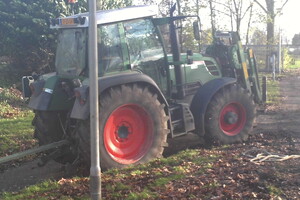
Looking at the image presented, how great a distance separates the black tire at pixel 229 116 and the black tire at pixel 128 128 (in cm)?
129

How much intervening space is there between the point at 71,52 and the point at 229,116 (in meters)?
3.16

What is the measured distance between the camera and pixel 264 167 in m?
5.75

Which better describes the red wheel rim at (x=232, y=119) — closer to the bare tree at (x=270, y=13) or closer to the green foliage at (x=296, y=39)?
the bare tree at (x=270, y=13)

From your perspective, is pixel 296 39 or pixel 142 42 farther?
pixel 296 39

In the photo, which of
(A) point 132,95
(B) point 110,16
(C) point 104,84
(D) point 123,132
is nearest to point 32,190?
(D) point 123,132

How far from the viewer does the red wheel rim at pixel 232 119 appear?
25.1ft

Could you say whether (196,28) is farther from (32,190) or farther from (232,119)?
(32,190)

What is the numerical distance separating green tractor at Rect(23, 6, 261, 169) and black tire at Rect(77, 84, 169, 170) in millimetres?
14

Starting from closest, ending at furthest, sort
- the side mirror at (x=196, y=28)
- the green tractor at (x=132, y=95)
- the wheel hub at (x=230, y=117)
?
1. the green tractor at (x=132, y=95)
2. the side mirror at (x=196, y=28)
3. the wheel hub at (x=230, y=117)

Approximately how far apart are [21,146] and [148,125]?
3244mm

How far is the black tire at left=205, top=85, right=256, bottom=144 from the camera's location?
741cm

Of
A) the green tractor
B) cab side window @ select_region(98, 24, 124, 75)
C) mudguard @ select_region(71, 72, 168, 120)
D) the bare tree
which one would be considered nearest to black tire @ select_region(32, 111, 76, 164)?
the green tractor

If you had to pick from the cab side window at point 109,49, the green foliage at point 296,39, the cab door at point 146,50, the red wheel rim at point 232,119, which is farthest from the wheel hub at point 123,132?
the green foliage at point 296,39

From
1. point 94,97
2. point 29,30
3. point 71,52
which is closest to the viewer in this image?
point 94,97
